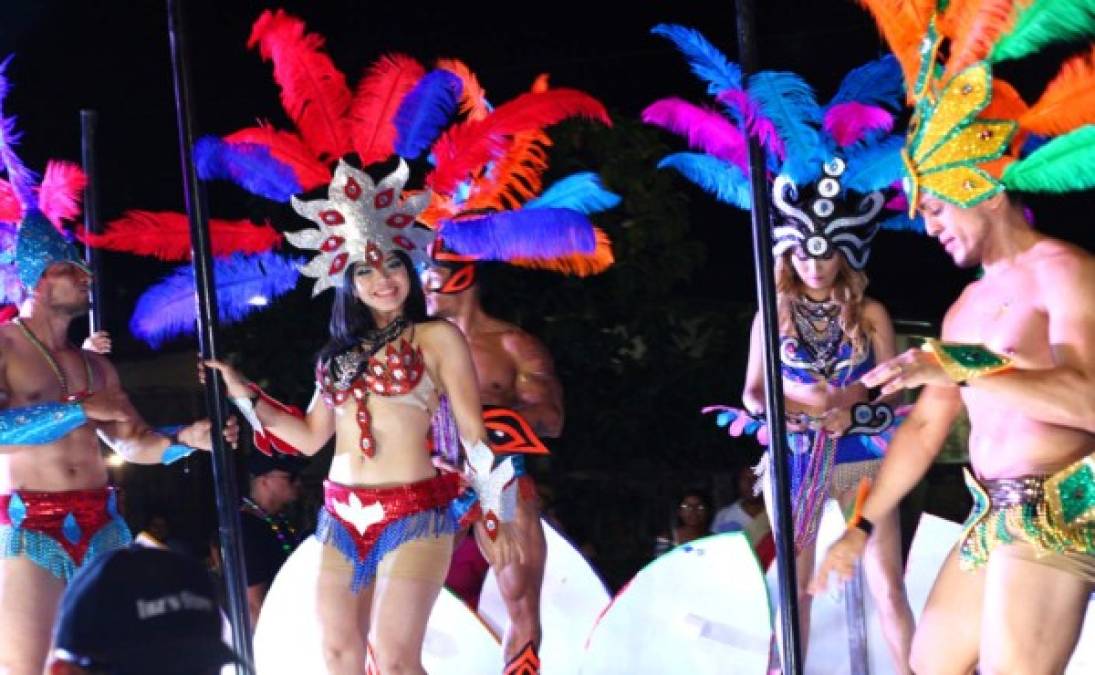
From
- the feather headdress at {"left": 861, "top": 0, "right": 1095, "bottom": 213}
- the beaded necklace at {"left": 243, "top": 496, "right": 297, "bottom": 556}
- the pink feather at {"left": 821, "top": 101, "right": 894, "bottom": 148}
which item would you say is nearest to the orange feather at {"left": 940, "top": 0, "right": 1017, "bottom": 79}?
the feather headdress at {"left": 861, "top": 0, "right": 1095, "bottom": 213}

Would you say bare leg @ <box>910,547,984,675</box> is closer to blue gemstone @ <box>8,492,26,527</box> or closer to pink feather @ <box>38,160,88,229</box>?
blue gemstone @ <box>8,492,26,527</box>

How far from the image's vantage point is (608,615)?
620 cm

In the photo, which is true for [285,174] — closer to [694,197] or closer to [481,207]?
[481,207]

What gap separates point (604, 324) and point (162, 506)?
2.62 meters

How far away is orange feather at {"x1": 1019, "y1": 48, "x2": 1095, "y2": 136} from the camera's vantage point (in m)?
4.05

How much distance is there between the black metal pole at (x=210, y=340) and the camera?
4965 millimetres

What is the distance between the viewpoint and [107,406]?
5598 mm

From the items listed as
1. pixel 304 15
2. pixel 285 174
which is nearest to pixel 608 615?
pixel 285 174

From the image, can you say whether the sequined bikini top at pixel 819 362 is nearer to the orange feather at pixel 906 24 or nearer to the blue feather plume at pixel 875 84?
the blue feather plume at pixel 875 84

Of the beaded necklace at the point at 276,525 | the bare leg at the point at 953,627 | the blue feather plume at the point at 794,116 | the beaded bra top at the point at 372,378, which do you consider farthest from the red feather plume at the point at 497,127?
the beaded necklace at the point at 276,525

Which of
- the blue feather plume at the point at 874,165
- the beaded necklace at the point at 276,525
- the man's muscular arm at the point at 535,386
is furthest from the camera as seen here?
the beaded necklace at the point at 276,525

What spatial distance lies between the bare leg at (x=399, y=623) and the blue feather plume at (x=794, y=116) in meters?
1.74

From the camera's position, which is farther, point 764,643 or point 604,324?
point 604,324

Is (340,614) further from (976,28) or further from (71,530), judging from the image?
(976,28)
